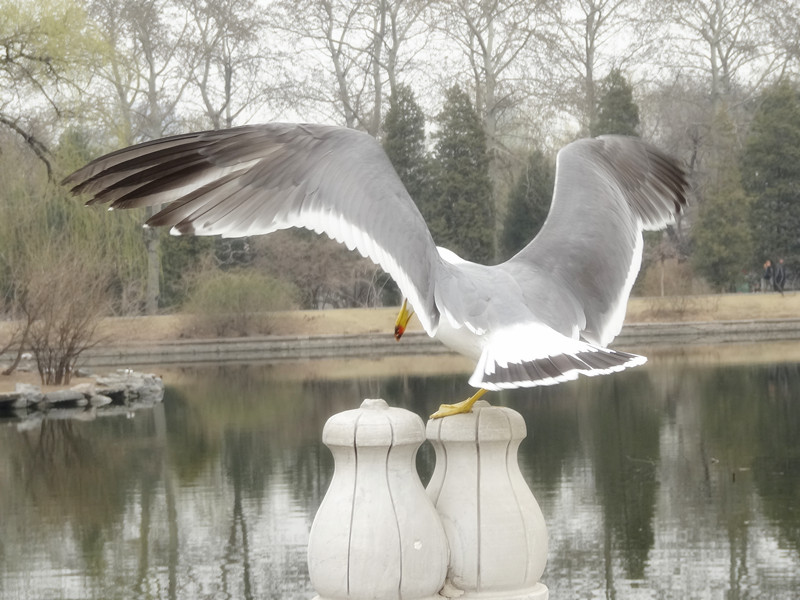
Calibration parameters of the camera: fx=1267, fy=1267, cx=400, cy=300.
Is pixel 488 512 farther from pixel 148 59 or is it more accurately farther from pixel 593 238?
pixel 148 59

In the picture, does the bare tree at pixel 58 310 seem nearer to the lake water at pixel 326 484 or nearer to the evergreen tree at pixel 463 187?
the lake water at pixel 326 484

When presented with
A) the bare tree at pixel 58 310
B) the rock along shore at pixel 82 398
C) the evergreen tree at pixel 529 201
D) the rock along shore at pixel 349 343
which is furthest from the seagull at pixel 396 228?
the evergreen tree at pixel 529 201

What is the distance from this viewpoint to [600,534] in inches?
327

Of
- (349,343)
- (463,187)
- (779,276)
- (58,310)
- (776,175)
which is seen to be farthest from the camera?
(776,175)

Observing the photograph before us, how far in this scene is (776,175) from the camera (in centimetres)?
3016

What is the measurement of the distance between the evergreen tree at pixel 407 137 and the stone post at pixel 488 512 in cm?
2658

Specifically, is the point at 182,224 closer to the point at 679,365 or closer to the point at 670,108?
the point at 679,365

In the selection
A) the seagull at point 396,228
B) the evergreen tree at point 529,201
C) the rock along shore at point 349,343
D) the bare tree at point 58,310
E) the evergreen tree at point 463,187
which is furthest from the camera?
the evergreen tree at point 529,201

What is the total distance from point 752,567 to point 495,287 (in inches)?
184

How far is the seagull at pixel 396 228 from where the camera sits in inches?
128

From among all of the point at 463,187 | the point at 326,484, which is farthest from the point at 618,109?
the point at 326,484

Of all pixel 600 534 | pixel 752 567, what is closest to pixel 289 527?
pixel 600 534

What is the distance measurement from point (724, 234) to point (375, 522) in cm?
2706

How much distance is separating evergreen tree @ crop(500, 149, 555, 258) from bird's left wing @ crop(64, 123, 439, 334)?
26.1m
